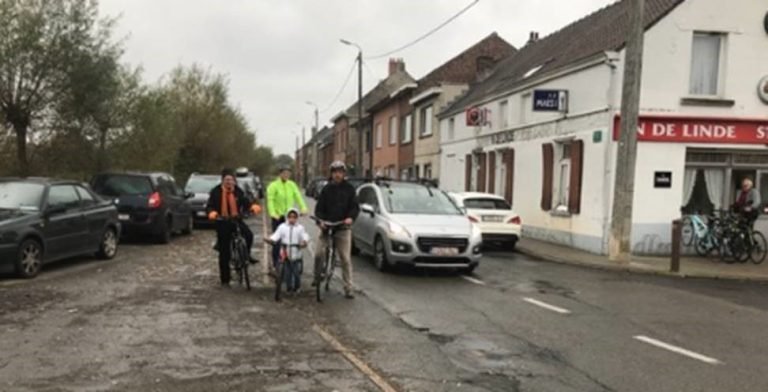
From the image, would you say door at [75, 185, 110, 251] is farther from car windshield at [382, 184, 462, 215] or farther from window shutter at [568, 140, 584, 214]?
window shutter at [568, 140, 584, 214]

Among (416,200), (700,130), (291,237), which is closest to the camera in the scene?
(291,237)

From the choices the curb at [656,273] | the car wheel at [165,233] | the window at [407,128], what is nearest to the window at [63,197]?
the car wheel at [165,233]

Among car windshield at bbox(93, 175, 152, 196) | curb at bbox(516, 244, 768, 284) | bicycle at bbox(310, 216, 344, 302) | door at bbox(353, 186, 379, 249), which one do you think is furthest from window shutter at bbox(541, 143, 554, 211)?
bicycle at bbox(310, 216, 344, 302)

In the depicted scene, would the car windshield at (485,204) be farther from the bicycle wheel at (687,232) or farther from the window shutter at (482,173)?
the window shutter at (482,173)

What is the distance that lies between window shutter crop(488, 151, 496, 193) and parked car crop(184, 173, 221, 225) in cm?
957

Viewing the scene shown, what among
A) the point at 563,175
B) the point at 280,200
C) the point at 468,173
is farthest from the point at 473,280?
the point at 468,173

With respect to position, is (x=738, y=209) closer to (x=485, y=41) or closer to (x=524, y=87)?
(x=524, y=87)

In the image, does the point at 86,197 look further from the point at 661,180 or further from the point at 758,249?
the point at 758,249

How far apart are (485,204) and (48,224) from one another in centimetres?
1050

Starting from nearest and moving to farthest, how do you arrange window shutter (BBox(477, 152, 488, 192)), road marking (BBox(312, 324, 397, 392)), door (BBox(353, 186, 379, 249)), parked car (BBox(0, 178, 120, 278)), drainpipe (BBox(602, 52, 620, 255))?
road marking (BBox(312, 324, 397, 392)) < parked car (BBox(0, 178, 120, 278)) < door (BBox(353, 186, 379, 249)) < drainpipe (BBox(602, 52, 620, 255)) < window shutter (BBox(477, 152, 488, 192))

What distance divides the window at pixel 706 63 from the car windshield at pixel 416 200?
787 centimetres

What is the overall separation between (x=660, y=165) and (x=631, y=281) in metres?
5.19

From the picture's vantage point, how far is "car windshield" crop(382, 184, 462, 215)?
13459 millimetres

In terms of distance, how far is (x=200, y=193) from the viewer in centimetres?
2328
